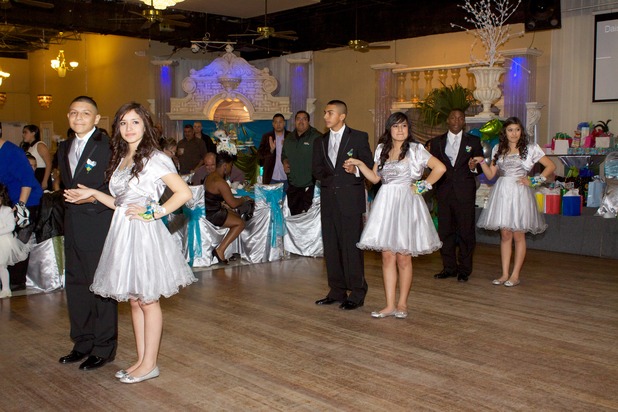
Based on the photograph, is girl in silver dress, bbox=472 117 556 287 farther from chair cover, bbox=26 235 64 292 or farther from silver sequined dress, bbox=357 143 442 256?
chair cover, bbox=26 235 64 292

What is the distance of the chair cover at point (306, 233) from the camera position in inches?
326

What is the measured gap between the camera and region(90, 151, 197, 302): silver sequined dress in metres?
3.64

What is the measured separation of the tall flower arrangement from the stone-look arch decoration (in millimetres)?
4490

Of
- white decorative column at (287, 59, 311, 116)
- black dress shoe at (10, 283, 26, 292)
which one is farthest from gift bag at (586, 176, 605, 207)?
black dress shoe at (10, 283, 26, 292)

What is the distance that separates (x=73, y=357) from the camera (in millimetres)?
4285

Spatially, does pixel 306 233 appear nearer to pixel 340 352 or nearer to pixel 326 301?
pixel 326 301

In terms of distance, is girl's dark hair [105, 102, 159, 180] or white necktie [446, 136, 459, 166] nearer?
girl's dark hair [105, 102, 159, 180]

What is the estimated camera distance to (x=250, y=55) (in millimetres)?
15656

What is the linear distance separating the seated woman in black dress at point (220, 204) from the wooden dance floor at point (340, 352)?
106 centimetres

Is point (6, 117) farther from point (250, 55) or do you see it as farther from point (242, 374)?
point (242, 374)

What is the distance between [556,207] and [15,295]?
6.36 m

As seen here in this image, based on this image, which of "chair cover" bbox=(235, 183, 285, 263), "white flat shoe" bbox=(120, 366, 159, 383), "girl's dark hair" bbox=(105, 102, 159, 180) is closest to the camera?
"girl's dark hair" bbox=(105, 102, 159, 180)

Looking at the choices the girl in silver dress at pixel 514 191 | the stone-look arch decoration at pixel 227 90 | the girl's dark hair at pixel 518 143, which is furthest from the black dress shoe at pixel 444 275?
the stone-look arch decoration at pixel 227 90

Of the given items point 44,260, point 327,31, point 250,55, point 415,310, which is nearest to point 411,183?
point 415,310
